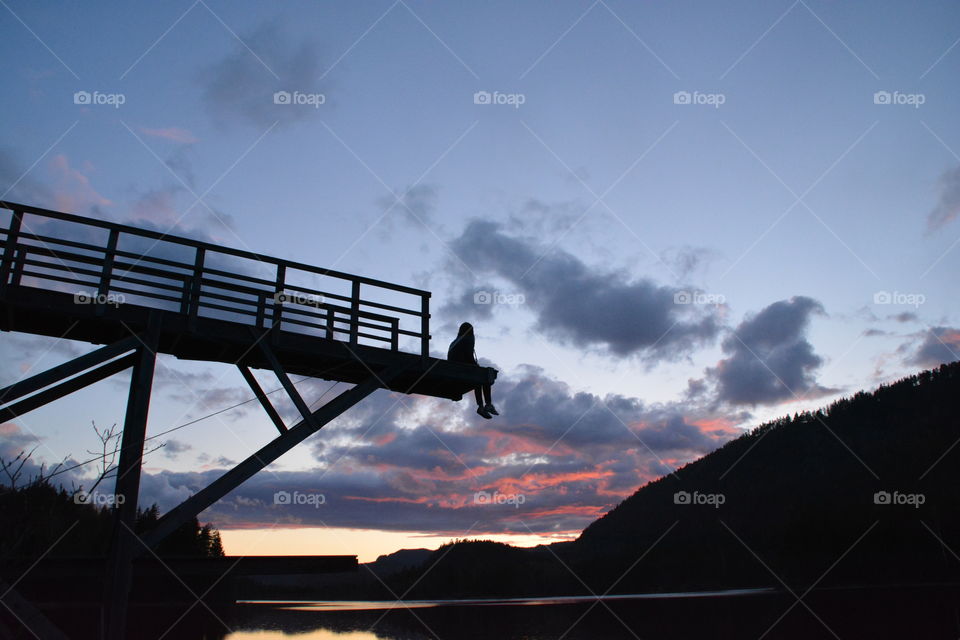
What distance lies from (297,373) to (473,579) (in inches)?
3545

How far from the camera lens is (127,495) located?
407 inches

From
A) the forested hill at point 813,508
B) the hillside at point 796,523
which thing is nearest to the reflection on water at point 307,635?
the forested hill at point 813,508

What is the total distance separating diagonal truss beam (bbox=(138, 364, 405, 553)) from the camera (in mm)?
10523

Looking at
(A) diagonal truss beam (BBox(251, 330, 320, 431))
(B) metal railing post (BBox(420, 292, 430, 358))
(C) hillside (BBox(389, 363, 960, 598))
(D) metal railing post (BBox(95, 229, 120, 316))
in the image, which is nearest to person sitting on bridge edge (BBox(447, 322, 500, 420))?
(B) metal railing post (BBox(420, 292, 430, 358))

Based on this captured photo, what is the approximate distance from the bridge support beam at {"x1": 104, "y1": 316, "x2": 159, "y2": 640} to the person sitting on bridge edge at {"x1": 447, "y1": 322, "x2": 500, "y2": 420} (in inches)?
246

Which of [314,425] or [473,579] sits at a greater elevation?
[314,425]

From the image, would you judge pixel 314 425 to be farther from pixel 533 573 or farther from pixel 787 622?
pixel 533 573

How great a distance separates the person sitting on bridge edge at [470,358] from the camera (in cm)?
1499

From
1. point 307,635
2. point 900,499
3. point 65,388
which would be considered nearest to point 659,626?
point 307,635

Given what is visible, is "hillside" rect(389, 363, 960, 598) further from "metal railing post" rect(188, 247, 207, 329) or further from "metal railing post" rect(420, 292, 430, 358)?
"metal railing post" rect(188, 247, 207, 329)

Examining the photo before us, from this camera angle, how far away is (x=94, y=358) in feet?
35.9

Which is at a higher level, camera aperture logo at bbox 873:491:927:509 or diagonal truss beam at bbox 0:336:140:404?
diagonal truss beam at bbox 0:336:140:404

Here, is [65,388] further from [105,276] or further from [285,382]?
[285,382]

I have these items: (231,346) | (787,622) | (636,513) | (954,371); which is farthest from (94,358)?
(954,371)
